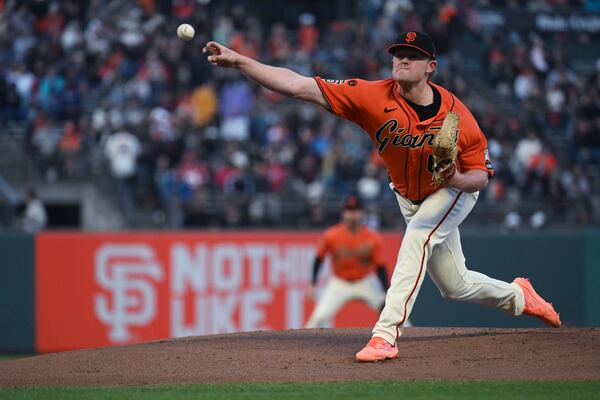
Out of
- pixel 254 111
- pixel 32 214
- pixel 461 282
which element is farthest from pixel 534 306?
pixel 254 111

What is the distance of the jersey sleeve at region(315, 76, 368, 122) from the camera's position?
22.8 ft

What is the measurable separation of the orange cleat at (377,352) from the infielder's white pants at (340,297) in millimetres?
5248

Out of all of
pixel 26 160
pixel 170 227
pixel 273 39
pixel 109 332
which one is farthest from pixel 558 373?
pixel 273 39

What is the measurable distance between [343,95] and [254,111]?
11788 millimetres

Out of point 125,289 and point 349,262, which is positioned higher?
point 349,262

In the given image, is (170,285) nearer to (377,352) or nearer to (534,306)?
(534,306)

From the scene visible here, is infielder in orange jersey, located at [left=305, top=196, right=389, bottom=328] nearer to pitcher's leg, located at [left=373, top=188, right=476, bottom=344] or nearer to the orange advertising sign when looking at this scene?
the orange advertising sign

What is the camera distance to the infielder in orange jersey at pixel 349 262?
12273mm

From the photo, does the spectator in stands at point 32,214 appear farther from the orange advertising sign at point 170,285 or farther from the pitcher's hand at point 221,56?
the pitcher's hand at point 221,56

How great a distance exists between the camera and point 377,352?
691cm

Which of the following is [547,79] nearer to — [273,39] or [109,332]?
[273,39]

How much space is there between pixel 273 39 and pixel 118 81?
10.4ft

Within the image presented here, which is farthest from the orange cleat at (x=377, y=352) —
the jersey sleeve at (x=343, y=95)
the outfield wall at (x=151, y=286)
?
the outfield wall at (x=151, y=286)

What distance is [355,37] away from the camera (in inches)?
820
